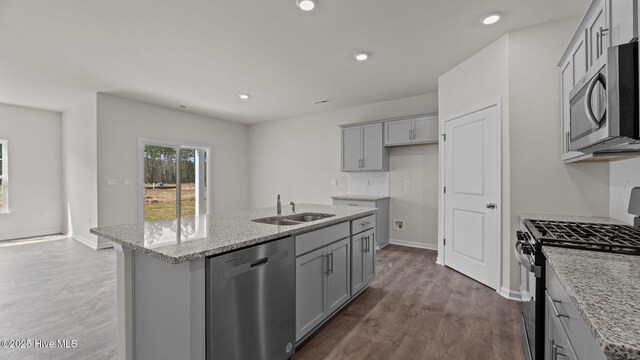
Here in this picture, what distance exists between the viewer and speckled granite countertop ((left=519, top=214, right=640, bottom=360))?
23.5 inches

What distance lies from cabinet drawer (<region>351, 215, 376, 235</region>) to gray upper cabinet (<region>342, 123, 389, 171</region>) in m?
2.10

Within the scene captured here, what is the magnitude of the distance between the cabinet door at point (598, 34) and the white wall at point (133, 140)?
6.15 meters

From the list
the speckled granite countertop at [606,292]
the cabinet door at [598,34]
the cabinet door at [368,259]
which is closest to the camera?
the speckled granite countertop at [606,292]

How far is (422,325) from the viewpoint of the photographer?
230 cm

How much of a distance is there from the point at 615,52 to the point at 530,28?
6.47 ft

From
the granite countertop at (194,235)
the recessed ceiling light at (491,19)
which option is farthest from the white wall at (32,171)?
the recessed ceiling light at (491,19)

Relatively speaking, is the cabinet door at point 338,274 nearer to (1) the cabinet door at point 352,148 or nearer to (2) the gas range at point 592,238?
(2) the gas range at point 592,238

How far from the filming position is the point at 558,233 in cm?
164

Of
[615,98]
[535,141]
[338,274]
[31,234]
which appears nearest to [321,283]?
[338,274]

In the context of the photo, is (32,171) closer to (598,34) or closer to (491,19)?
(491,19)

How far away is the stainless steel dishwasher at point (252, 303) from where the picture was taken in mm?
1362

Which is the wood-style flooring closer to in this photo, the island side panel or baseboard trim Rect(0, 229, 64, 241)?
the island side panel

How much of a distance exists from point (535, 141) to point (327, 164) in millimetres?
3855

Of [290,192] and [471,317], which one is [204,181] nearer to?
[290,192]
